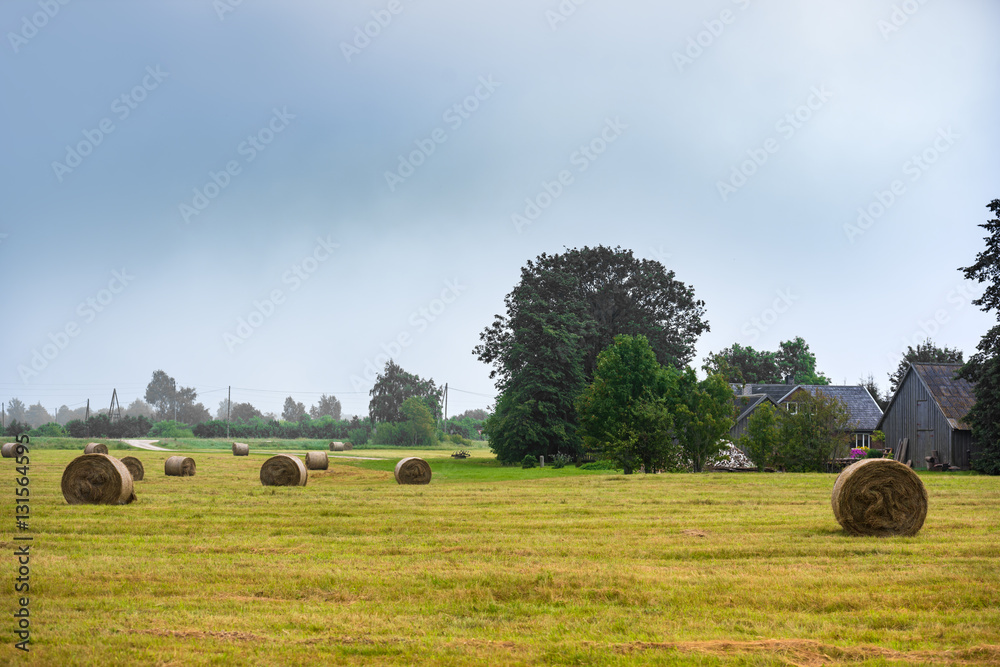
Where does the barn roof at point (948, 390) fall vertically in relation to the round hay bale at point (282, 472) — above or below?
above

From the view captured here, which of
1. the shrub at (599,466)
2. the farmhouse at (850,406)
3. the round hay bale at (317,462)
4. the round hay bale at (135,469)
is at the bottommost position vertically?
the shrub at (599,466)

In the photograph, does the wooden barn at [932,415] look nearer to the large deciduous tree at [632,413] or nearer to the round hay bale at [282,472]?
the large deciduous tree at [632,413]

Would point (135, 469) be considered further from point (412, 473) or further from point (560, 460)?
point (560, 460)

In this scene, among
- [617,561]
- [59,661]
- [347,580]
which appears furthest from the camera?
[617,561]

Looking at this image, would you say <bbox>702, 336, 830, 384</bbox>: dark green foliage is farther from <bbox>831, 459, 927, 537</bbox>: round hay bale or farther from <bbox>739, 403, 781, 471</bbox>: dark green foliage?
<bbox>831, 459, 927, 537</bbox>: round hay bale

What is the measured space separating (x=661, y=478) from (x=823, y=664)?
2415 centimetres

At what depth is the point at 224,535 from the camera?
15.0 meters

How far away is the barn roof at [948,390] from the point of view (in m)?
46.6

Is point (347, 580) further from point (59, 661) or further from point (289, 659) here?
point (59, 661)

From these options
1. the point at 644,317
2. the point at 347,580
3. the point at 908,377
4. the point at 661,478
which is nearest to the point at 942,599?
the point at 347,580

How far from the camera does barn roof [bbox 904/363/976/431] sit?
46.6 metres

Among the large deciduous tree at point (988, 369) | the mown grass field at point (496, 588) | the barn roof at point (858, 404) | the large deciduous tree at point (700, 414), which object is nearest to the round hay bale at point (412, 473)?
the mown grass field at point (496, 588)

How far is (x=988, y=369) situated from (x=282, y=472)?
1310 inches

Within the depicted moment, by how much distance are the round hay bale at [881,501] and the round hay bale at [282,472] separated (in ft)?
60.2
